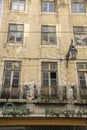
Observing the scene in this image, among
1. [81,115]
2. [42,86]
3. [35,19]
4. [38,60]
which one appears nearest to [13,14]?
[35,19]

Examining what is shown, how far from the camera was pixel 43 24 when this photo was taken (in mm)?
15562

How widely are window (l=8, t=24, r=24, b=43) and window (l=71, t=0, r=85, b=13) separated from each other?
4109 mm

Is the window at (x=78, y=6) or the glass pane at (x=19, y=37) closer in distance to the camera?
the glass pane at (x=19, y=37)

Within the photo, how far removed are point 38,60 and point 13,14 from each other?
13.3 feet

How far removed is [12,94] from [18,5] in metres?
6.91

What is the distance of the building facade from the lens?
42.4 ft

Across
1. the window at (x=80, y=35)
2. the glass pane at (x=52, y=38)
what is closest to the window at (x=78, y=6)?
the window at (x=80, y=35)

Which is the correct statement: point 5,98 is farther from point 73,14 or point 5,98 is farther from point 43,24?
point 73,14

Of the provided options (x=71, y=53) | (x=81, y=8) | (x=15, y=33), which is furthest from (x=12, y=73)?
(x=81, y=8)

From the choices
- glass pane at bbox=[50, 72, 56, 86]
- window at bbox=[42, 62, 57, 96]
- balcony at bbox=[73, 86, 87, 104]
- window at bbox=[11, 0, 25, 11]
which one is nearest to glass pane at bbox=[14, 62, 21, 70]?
window at bbox=[42, 62, 57, 96]

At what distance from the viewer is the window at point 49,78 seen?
13.4 m

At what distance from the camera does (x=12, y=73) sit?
13969mm

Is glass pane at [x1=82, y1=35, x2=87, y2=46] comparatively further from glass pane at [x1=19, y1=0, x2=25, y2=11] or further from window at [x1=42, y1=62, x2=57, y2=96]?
glass pane at [x1=19, y1=0, x2=25, y2=11]

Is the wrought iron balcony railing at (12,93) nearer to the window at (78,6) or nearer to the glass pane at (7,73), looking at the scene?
the glass pane at (7,73)
